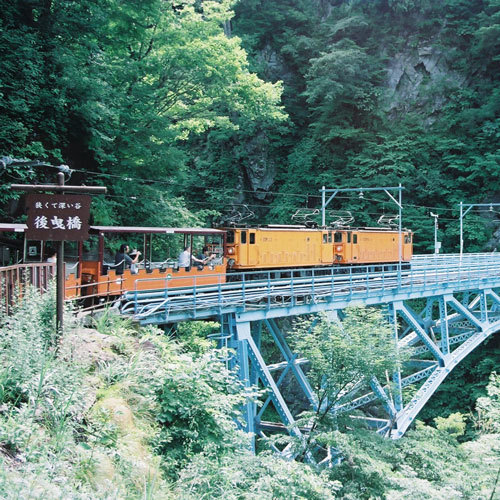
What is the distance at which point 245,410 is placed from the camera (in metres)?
13.9

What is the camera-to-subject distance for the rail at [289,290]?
13.6m

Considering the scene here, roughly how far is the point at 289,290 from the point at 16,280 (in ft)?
31.8

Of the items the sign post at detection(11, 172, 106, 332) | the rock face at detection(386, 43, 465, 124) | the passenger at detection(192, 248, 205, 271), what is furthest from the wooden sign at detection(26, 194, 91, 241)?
the rock face at detection(386, 43, 465, 124)

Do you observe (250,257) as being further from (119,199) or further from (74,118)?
(74,118)

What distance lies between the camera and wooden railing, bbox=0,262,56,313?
351 inches

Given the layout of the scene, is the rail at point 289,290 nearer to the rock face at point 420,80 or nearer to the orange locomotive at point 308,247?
the orange locomotive at point 308,247

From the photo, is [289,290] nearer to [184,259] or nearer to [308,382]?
[308,382]

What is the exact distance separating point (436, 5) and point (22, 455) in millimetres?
47143

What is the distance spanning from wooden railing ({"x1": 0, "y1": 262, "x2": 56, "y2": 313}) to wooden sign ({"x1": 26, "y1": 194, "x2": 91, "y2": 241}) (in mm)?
1378

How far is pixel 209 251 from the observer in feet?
62.1

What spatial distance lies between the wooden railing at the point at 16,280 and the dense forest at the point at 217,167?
750 millimetres

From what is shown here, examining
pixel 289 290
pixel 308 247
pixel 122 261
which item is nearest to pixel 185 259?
pixel 122 261

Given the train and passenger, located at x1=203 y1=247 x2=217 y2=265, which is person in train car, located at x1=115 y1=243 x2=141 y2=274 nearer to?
the train

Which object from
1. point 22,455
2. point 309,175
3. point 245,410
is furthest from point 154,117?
point 309,175
